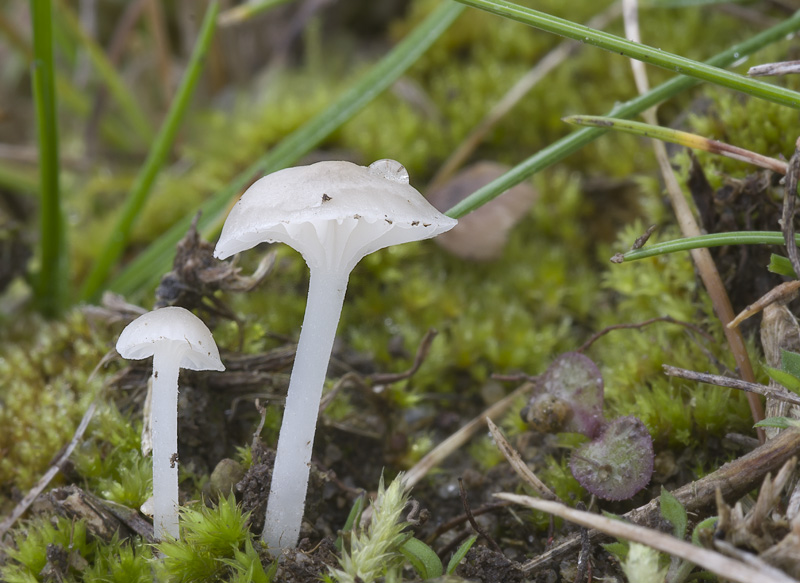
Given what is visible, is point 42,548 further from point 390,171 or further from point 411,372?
point 390,171

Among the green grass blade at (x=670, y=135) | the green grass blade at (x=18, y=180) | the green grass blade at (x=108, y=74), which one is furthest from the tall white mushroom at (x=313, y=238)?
the green grass blade at (x=108, y=74)

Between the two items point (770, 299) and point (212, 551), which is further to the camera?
point (770, 299)

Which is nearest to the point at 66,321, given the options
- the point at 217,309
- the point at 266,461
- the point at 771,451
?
the point at 217,309

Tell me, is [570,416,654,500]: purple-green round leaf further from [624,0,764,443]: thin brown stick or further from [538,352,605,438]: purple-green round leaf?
[624,0,764,443]: thin brown stick

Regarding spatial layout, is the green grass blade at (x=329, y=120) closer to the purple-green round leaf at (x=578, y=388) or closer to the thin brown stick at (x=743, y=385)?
the purple-green round leaf at (x=578, y=388)

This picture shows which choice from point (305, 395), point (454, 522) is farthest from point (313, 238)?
point (454, 522)

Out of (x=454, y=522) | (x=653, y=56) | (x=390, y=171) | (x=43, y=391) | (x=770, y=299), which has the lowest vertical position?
(x=454, y=522)
